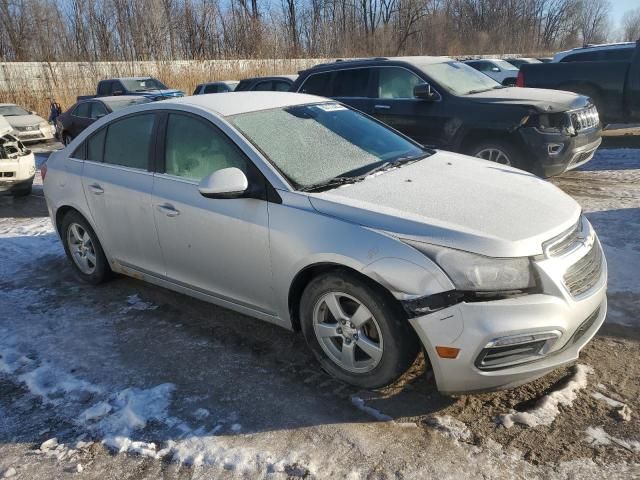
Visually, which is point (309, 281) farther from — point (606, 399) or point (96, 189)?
point (96, 189)

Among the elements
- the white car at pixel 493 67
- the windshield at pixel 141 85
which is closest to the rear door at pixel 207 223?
the windshield at pixel 141 85

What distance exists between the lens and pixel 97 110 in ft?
43.9

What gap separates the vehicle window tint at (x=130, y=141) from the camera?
4.14 metres

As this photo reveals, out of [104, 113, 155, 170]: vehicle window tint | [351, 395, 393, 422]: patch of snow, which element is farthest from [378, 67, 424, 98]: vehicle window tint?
[351, 395, 393, 422]: patch of snow

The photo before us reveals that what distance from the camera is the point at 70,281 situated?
5.05 m

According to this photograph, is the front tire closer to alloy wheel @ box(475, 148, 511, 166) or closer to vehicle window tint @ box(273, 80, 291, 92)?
alloy wheel @ box(475, 148, 511, 166)

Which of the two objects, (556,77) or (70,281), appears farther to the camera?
(556,77)

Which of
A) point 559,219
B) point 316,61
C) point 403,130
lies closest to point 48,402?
point 559,219

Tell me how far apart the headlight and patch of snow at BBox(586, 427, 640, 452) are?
0.80 meters

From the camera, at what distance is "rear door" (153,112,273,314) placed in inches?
132

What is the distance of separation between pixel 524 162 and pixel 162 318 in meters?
4.79

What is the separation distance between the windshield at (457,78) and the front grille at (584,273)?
15.3 feet

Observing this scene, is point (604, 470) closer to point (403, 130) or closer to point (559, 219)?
point (559, 219)

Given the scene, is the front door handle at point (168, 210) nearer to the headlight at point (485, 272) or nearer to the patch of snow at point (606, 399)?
the headlight at point (485, 272)
